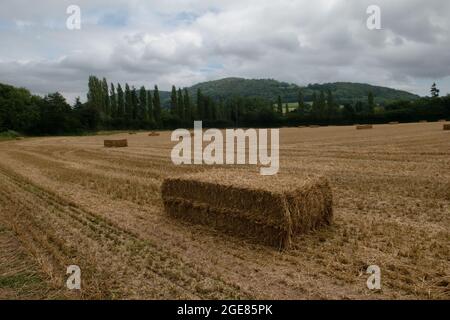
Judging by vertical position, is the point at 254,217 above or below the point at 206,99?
below

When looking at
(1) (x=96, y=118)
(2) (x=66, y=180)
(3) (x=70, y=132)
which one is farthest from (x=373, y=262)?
(1) (x=96, y=118)

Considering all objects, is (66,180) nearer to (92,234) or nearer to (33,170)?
(33,170)

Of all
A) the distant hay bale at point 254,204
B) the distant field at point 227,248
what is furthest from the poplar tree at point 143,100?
the distant hay bale at point 254,204

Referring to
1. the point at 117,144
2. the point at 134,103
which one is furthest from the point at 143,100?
the point at 117,144

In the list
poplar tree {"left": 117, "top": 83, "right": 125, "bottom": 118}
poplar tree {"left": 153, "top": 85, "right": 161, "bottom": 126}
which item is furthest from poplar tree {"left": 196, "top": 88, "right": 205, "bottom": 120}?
poplar tree {"left": 117, "top": 83, "right": 125, "bottom": 118}

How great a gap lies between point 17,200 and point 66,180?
380 centimetres

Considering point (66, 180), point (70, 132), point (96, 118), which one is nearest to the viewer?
point (66, 180)

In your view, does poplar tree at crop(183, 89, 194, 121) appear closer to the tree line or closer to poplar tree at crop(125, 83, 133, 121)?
the tree line

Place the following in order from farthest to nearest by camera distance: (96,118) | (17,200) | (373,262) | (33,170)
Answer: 1. (96,118)
2. (33,170)
3. (17,200)
4. (373,262)

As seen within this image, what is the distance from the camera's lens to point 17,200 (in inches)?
461

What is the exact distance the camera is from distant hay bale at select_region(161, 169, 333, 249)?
7113 millimetres

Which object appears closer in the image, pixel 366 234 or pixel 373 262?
pixel 373 262

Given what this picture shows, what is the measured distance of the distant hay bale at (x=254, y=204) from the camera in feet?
23.3

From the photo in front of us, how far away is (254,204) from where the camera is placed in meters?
7.43
